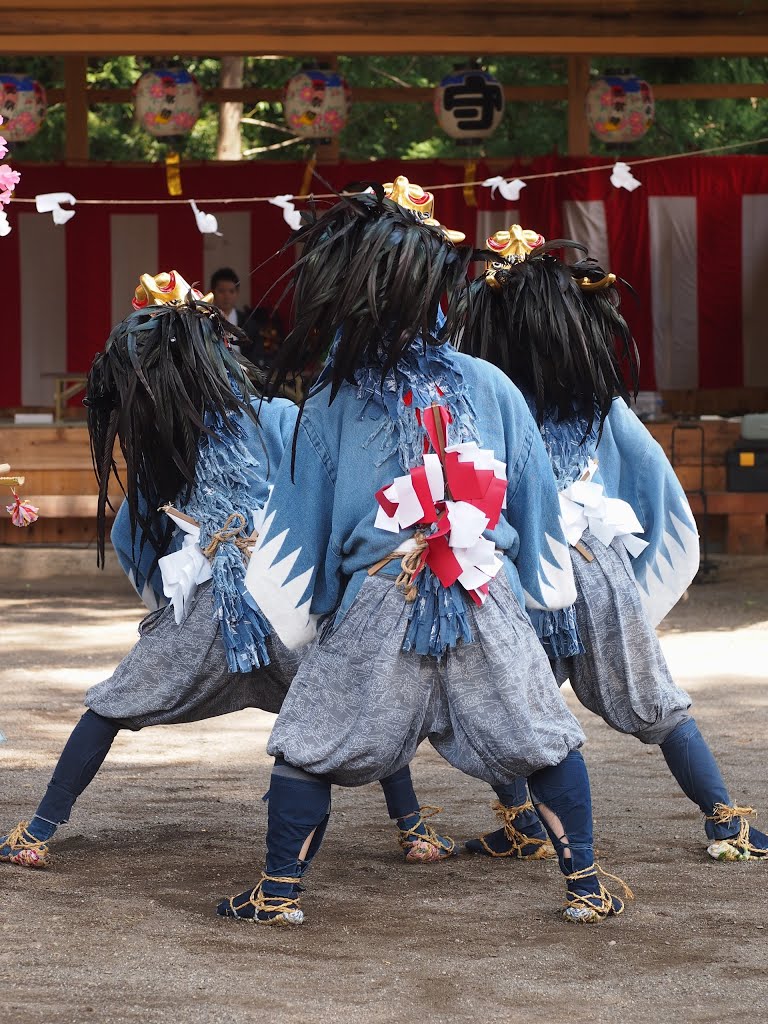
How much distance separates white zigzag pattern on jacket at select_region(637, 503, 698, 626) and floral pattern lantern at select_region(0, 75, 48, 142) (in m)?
6.38

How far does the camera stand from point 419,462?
2.87 m

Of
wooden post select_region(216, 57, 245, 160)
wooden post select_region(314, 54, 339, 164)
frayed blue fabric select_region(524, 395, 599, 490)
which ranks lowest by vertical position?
frayed blue fabric select_region(524, 395, 599, 490)

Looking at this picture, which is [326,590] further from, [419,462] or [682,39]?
[682,39]

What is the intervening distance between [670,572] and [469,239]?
6.48 meters

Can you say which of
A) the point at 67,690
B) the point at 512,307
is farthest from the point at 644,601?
the point at 67,690

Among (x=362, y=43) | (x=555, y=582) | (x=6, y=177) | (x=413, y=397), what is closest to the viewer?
(x=413, y=397)

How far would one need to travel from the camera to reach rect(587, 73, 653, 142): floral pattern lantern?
8.81m

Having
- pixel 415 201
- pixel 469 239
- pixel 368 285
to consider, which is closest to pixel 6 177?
pixel 415 201

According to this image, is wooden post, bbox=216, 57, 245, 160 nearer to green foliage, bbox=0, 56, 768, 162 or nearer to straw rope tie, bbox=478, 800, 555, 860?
green foliage, bbox=0, 56, 768, 162

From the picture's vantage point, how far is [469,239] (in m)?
9.75

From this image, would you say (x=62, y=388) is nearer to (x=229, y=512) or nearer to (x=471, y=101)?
(x=471, y=101)

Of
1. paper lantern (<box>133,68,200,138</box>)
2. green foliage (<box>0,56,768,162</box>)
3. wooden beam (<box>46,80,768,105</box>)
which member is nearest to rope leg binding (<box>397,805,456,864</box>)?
paper lantern (<box>133,68,200,138</box>)

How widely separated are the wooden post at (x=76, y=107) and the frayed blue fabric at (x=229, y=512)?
6.97 metres

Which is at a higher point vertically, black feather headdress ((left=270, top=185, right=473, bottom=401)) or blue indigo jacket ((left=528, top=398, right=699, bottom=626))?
black feather headdress ((left=270, top=185, right=473, bottom=401))
